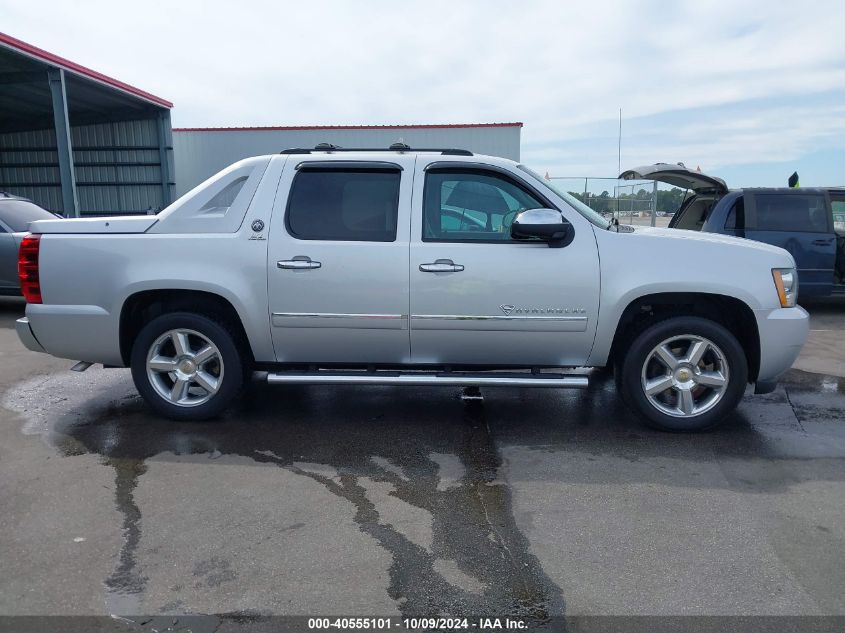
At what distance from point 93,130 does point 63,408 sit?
19.1m

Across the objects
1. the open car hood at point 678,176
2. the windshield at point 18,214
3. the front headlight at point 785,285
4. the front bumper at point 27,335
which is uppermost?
the open car hood at point 678,176

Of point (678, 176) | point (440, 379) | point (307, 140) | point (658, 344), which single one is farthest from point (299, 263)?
point (307, 140)

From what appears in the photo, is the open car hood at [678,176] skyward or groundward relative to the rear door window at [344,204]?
skyward

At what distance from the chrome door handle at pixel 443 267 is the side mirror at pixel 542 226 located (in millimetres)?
440

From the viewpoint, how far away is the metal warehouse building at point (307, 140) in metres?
20.5

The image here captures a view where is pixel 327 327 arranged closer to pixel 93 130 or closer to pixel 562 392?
pixel 562 392

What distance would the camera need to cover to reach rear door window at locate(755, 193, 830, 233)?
9242mm

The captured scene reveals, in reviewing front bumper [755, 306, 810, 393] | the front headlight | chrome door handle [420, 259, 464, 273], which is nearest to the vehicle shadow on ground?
front bumper [755, 306, 810, 393]

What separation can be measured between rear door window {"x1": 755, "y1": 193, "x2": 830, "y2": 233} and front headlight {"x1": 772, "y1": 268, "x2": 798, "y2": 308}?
196 inches

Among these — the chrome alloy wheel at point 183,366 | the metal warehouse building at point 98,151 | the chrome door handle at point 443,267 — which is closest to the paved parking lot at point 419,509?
the chrome alloy wheel at point 183,366

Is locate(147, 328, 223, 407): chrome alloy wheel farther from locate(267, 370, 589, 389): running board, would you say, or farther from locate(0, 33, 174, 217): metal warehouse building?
locate(0, 33, 174, 217): metal warehouse building

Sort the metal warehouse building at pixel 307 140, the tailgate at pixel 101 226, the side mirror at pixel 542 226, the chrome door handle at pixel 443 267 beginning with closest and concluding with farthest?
the side mirror at pixel 542 226 < the chrome door handle at pixel 443 267 < the tailgate at pixel 101 226 < the metal warehouse building at pixel 307 140

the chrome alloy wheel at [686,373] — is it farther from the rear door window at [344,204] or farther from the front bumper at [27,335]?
the front bumper at [27,335]

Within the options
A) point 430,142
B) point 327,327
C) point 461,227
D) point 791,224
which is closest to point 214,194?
point 327,327
